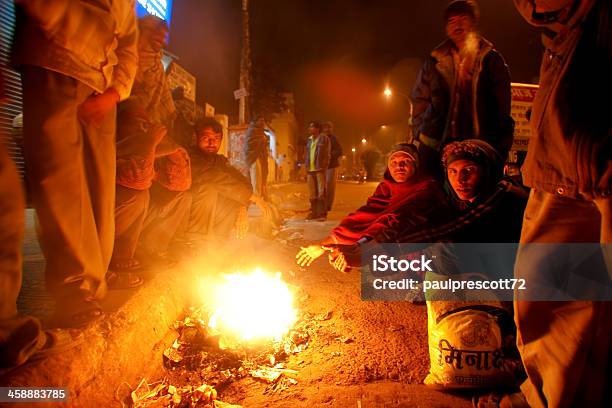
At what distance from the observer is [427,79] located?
136 inches

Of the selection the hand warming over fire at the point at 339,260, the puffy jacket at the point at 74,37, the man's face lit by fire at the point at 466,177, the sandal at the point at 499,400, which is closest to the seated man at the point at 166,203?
the puffy jacket at the point at 74,37

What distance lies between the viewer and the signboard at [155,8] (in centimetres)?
677

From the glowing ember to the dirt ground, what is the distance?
0.29m

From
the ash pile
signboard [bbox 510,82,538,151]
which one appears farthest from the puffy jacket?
signboard [bbox 510,82,538,151]

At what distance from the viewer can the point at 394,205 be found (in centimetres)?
299

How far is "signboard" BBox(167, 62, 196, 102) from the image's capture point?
8.71 metres

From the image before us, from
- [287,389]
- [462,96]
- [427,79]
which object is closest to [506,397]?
[287,389]

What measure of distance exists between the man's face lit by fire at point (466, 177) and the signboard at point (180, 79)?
309 inches

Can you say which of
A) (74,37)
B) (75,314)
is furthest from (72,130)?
(75,314)

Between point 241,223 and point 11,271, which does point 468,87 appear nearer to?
point 241,223

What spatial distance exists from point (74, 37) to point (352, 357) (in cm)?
284

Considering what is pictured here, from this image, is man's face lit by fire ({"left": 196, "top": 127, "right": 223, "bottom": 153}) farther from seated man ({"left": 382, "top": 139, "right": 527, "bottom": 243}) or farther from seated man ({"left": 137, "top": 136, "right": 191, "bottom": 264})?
seated man ({"left": 382, "top": 139, "right": 527, "bottom": 243})

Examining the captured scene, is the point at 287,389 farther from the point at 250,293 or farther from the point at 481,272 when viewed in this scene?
the point at 481,272

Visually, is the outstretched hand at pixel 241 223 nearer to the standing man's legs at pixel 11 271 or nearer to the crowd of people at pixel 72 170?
the crowd of people at pixel 72 170
